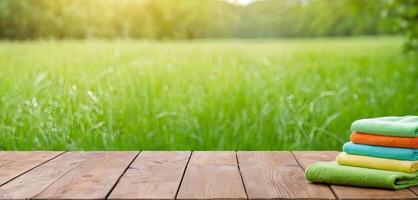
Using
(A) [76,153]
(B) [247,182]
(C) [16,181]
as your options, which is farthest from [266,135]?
(C) [16,181]

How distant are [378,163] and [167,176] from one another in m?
0.75

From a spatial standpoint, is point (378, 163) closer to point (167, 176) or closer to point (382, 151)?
point (382, 151)

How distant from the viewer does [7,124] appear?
3.65 metres

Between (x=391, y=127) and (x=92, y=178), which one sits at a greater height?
(x=391, y=127)

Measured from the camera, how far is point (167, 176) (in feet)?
6.96

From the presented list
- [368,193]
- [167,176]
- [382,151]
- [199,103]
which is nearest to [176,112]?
[199,103]

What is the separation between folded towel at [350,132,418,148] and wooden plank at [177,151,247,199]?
0.46 m

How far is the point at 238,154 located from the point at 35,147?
1.35 metres

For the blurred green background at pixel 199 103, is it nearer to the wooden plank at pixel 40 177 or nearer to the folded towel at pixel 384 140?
the wooden plank at pixel 40 177

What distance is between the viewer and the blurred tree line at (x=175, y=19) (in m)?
20.7

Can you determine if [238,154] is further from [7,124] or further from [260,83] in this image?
[260,83]

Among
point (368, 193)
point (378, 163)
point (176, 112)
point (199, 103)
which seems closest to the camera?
point (368, 193)

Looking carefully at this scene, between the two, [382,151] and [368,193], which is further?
[382,151]

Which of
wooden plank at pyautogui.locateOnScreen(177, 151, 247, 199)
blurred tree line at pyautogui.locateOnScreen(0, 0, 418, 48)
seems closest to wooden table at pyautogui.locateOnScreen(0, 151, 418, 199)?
wooden plank at pyautogui.locateOnScreen(177, 151, 247, 199)
